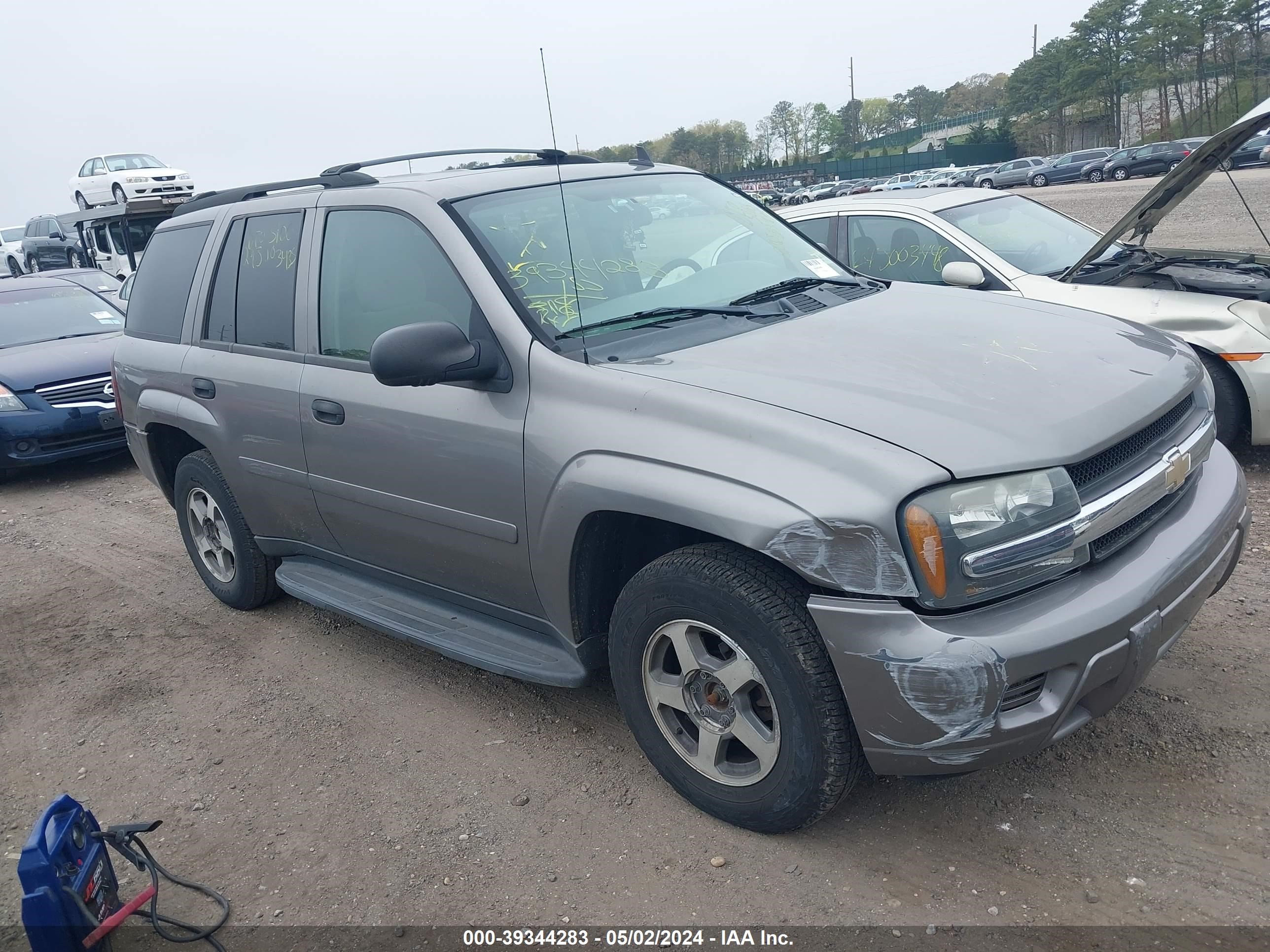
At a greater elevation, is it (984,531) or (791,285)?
(791,285)

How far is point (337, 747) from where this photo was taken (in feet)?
11.7

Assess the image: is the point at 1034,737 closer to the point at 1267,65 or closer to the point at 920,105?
the point at 1267,65

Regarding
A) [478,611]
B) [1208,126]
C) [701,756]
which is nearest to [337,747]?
[478,611]

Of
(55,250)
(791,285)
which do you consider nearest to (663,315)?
(791,285)

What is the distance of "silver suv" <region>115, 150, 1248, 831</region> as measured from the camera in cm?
231

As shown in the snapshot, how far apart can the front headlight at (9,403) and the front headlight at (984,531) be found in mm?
7971

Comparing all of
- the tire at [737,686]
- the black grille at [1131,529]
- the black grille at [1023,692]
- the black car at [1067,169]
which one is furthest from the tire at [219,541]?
the black car at [1067,169]

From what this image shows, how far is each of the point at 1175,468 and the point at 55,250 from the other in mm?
26431

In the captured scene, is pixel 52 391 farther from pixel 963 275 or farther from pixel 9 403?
pixel 963 275

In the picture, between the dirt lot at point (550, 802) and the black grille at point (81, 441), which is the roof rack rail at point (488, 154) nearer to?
the dirt lot at point (550, 802)

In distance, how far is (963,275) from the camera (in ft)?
17.1

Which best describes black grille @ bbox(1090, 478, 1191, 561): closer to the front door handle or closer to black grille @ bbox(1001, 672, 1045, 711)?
black grille @ bbox(1001, 672, 1045, 711)

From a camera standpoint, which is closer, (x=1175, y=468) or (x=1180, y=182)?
(x=1175, y=468)

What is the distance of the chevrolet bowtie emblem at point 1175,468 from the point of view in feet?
8.91
